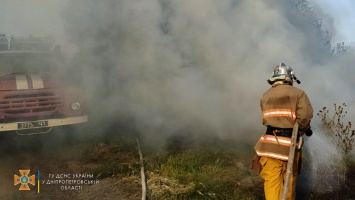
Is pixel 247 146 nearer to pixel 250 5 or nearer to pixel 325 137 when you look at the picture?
pixel 325 137

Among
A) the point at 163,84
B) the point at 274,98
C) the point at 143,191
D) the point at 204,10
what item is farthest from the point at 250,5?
the point at 143,191

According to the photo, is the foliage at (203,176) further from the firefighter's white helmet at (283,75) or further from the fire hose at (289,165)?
the firefighter's white helmet at (283,75)

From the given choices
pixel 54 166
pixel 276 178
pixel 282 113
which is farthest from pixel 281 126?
pixel 54 166

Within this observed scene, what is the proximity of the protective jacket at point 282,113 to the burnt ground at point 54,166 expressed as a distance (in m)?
1.74

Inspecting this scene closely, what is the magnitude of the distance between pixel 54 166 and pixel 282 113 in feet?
11.7

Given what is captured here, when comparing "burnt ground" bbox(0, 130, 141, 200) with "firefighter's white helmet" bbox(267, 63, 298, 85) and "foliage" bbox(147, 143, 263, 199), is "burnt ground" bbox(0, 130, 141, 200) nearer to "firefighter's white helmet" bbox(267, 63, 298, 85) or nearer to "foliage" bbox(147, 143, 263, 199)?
"foliage" bbox(147, 143, 263, 199)

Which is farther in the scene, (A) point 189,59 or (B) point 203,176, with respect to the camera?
(A) point 189,59

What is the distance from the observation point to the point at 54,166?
5.47 meters

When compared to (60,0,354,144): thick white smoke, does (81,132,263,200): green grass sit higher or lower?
lower

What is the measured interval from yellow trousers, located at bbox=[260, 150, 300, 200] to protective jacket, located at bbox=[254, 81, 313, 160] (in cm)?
10

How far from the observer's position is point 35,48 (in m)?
6.93

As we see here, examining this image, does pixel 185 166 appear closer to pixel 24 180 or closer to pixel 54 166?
pixel 54 166

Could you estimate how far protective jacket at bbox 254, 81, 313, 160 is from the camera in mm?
3616

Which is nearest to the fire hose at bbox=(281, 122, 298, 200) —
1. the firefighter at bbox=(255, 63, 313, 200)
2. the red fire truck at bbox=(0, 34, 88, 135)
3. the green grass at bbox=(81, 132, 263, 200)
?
the firefighter at bbox=(255, 63, 313, 200)
